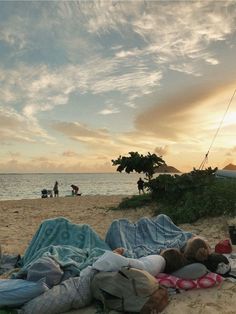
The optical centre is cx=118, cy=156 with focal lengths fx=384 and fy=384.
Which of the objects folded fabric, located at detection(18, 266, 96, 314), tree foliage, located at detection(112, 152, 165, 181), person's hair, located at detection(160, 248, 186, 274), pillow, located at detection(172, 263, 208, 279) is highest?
tree foliage, located at detection(112, 152, 165, 181)

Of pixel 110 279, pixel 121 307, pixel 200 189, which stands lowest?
pixel 121 307

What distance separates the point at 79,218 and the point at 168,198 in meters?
3.64

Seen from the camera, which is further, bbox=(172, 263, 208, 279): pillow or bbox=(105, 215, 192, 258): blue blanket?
bbox=(105, 215, 192, 258): blue blanket

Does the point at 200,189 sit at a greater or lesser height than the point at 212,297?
greater

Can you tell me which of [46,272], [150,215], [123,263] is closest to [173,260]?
[123,263]

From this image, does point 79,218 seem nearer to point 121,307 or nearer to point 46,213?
point 46,213

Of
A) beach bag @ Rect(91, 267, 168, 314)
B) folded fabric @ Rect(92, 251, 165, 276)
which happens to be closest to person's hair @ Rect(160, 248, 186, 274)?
folded fabric @ Rect(92, 251, 165, 276)

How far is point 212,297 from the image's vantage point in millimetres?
5398

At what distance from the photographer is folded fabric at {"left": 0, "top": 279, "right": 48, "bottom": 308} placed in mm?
5070

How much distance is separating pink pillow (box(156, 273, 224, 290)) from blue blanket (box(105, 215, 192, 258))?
141 centimetres

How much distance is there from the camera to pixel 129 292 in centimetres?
509

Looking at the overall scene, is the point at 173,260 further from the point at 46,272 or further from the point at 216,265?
the point at 46,272

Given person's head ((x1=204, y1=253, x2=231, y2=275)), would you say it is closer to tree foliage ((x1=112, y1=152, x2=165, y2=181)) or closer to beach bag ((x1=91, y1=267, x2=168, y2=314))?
beach bag ((x1=91, y1=267, x2=168, y2=314))

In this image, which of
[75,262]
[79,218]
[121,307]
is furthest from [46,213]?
[121,307]
